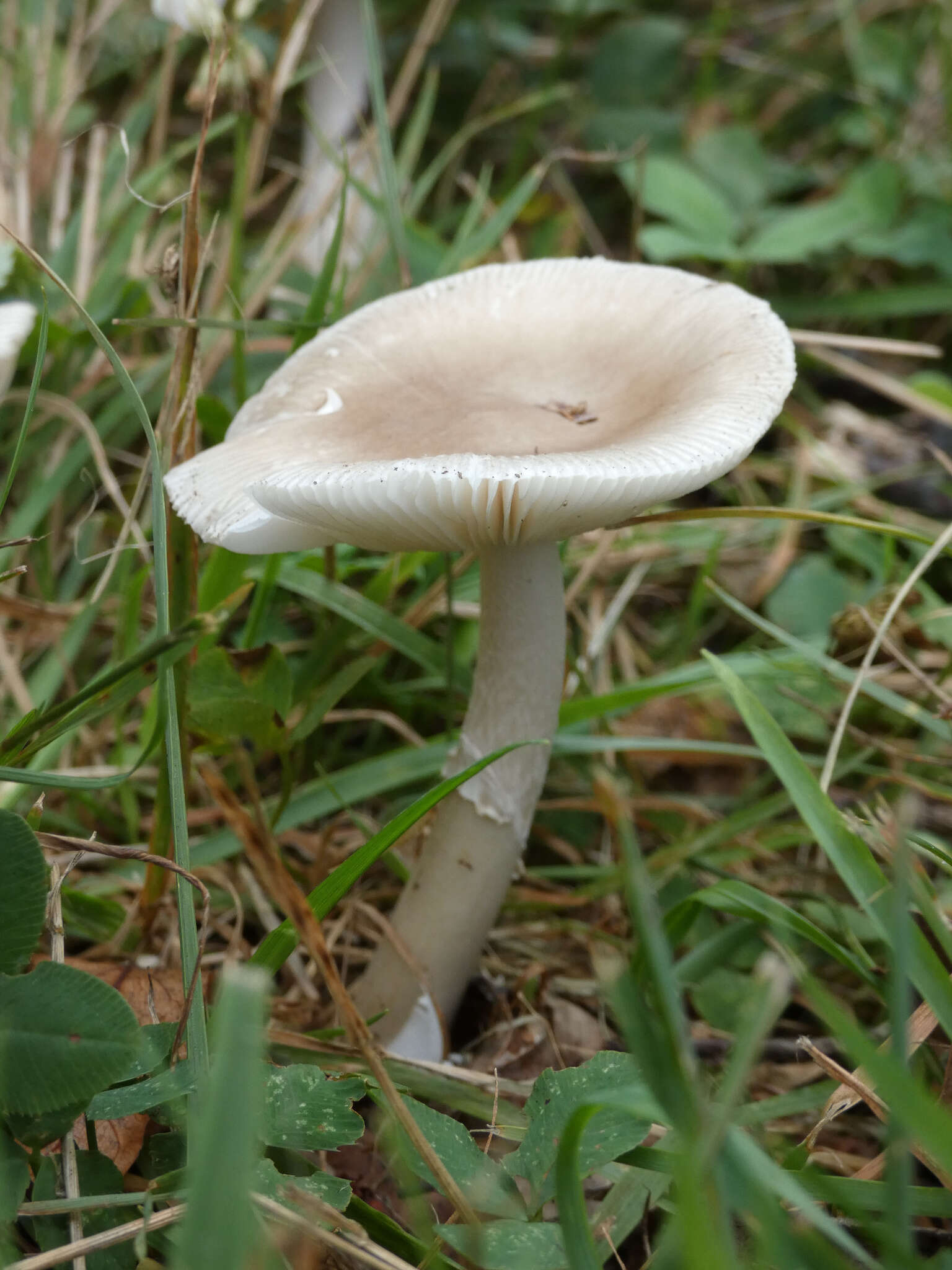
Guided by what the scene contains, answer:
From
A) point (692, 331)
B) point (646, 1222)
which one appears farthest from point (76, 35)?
point (646, 1222)

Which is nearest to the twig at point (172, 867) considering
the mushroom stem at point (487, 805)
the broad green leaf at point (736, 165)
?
the mushroom stem at point (487, 805)

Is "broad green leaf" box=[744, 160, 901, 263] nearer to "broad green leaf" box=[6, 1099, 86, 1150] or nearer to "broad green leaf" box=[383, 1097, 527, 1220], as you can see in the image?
"broad green leaf" box=[383, 1097, 527, 1220]

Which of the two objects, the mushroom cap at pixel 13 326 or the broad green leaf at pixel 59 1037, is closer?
the broad green leaf at pixel 59 1037

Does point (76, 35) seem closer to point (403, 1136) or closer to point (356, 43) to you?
point (356, 43)

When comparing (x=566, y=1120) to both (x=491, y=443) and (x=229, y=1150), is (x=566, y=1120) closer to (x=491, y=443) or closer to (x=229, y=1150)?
(x=229, y=1150)

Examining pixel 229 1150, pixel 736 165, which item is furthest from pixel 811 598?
pixel 229 1150

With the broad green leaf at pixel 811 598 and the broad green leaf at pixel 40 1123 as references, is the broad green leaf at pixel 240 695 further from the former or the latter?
the broad green leaf at pixel 811 598
